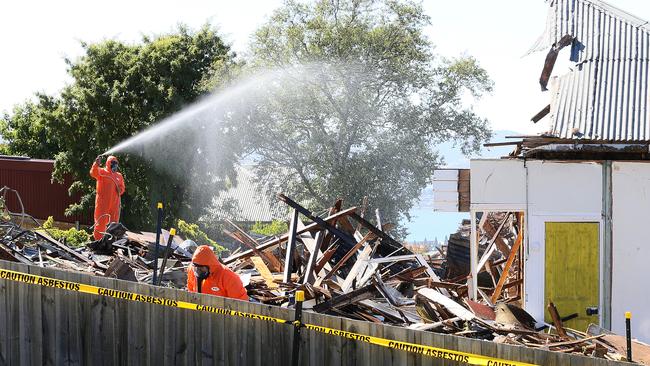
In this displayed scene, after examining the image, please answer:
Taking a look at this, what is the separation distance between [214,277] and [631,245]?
7.59 m

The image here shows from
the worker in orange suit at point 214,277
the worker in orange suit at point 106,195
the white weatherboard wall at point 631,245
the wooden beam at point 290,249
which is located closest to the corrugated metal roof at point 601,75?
the white weatherboard wall at point 631,245

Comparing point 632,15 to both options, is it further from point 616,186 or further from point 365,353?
point 365,353

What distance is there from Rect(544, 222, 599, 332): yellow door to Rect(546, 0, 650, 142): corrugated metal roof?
5.24ft

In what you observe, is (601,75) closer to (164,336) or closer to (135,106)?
(164,336)

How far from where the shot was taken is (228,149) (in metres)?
43.7

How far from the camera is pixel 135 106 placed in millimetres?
46188

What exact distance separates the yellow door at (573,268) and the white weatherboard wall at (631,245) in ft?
1.14

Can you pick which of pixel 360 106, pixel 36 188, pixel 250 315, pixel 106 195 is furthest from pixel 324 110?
pixel 250 315

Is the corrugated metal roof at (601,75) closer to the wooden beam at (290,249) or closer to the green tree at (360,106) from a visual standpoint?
the wooden beam at (290,249)

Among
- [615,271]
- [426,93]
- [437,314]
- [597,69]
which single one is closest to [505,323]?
[437,314]

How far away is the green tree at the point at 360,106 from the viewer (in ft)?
133

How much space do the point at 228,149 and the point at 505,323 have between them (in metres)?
32.7

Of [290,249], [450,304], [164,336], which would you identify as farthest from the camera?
[290,249]

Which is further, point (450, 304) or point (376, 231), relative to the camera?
point (376, 231)
